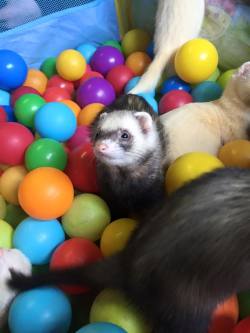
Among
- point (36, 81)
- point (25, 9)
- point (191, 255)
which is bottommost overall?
point (36, 81)

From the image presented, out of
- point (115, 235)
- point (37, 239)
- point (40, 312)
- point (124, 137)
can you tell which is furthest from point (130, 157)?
point (40, 312)

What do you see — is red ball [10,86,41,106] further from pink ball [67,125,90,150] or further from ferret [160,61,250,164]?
ferret [160,61,250,164]

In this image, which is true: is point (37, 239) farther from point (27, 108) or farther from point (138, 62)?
point (138, 62)

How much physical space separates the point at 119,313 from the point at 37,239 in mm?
322

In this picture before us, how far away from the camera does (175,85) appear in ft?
5.63

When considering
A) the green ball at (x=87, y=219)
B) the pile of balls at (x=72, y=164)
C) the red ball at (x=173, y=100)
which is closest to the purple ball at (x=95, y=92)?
the pile of balls at (x=72, y=164)

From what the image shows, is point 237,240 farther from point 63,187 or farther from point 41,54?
point 41,54

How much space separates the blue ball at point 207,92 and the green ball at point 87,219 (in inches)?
25.5

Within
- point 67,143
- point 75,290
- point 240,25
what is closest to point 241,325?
point 75,290

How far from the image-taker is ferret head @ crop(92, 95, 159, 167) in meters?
1.09

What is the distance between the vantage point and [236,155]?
4.01 ft

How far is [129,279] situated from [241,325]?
24 cm

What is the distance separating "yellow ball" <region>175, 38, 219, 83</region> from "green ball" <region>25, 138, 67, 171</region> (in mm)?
579

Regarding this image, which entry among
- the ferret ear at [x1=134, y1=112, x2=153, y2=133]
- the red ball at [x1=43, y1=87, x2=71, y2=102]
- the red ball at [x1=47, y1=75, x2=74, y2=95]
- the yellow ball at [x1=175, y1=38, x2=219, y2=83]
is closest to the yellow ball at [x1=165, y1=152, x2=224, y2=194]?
the ferret ear at [x1=134, y1=112, x2=153, y2=133]
